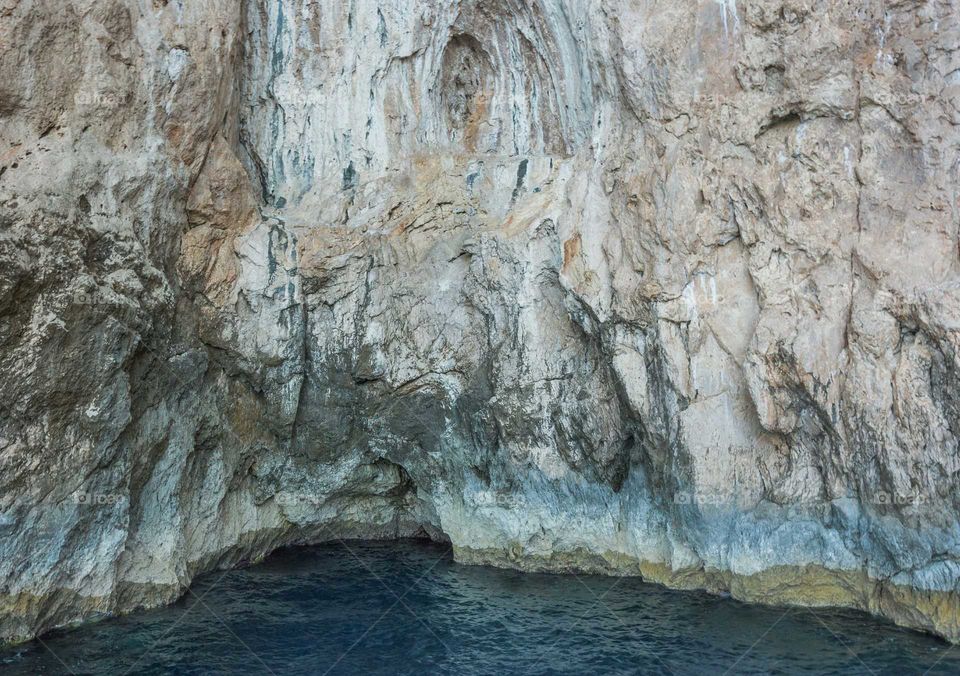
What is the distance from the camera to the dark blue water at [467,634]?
1506 centimetres

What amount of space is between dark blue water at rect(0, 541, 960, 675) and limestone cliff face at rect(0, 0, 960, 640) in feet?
2.68

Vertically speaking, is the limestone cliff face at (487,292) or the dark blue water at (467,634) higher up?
the limestone cliff face at (487,292)

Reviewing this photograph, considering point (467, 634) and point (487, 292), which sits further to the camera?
point (487, 292)

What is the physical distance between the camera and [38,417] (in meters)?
15.9

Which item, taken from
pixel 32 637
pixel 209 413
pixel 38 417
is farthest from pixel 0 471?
pixel 209 413

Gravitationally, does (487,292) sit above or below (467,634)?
above

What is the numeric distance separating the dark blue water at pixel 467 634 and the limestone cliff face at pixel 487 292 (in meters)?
0.82

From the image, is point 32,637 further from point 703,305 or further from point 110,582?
point 703,305

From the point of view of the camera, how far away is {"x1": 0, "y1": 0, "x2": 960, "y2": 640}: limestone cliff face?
15.8 meters

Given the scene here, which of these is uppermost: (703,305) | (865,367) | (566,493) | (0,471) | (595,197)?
(595,197)

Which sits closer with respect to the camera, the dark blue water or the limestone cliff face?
the dark blue water

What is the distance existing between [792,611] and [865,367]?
483 cm

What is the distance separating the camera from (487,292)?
20.3 metres

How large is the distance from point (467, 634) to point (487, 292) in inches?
292
